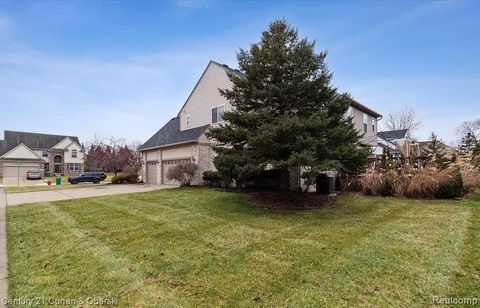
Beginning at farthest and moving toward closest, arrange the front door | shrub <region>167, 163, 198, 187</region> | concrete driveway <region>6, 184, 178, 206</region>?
the front door → shrub <region>167, 163, 198, 187</region> → concrete driveway <region>6, 184, 178, 206</region>

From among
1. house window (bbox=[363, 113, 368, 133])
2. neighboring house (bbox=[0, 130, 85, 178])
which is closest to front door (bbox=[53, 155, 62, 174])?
neighboring house (bbox=[0, 130, 85, 178])

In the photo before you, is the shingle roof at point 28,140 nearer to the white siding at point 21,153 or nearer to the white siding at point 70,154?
the white siding at point 21,153

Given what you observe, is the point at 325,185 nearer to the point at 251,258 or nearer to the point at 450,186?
the point at 450,186

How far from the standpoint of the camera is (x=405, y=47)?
1443 centimetres

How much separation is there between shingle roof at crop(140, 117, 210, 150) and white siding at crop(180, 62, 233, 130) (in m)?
0.81

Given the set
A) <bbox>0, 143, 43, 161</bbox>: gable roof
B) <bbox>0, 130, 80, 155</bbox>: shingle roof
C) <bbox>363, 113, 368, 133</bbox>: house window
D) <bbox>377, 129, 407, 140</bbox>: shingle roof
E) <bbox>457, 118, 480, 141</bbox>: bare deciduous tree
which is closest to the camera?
<bbox>363, 113, 368, 133</bbox>: house window

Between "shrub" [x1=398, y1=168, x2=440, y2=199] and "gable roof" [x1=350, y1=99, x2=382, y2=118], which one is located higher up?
"gable roof" [x1=350, y1=99, x2=382, y2=118]

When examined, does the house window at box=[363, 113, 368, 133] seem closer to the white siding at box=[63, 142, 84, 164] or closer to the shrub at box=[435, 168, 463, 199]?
the shrub at box=[435, 168, 463, 199]

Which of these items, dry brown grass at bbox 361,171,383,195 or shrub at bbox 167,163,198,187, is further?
shrub at bbox 167,163,198,187

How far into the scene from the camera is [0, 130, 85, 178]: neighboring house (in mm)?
44188

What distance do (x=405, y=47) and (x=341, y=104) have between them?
9.12 metres

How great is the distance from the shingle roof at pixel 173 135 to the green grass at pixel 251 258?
35.7 ft

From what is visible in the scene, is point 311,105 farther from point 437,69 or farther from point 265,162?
point 437,69

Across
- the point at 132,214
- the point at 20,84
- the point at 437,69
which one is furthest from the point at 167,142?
the point at 437,69
